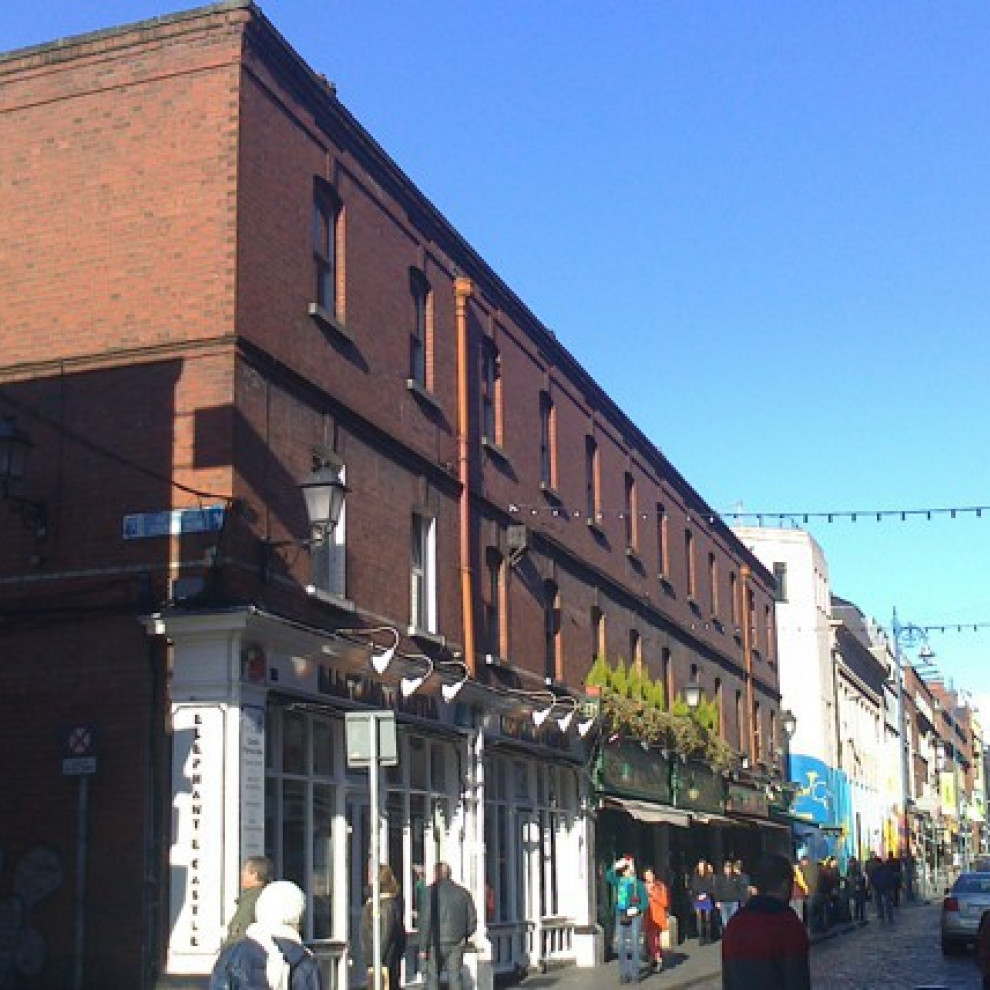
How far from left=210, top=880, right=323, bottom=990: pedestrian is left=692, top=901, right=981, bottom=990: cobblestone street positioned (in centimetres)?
1121

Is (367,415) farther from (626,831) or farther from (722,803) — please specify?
(722,803)

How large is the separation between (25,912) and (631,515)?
17659mm

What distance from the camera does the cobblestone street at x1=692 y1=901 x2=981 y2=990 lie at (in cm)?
2059

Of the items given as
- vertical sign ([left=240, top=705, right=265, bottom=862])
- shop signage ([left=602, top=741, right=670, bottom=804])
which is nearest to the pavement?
shop signage ([left=602, top=741, right=670, bottom=804])

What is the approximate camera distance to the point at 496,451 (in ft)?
75.6

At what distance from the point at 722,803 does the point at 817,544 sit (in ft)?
90.0

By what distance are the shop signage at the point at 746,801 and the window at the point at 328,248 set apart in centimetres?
2038

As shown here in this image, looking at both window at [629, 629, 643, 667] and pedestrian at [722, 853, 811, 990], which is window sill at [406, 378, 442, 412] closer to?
window at [629, 629, 643, 667]

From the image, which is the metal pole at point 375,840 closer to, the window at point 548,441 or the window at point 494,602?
the window at point 494,602

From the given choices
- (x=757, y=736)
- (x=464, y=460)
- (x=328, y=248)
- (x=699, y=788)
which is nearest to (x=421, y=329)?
(x=464, y=460)

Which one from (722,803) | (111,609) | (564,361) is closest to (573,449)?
(564,361)

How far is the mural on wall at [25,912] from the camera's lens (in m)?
14.7

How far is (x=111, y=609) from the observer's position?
50.0ft

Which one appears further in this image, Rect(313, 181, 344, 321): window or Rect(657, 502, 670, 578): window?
Rect(657, 502, 670, 578): window
